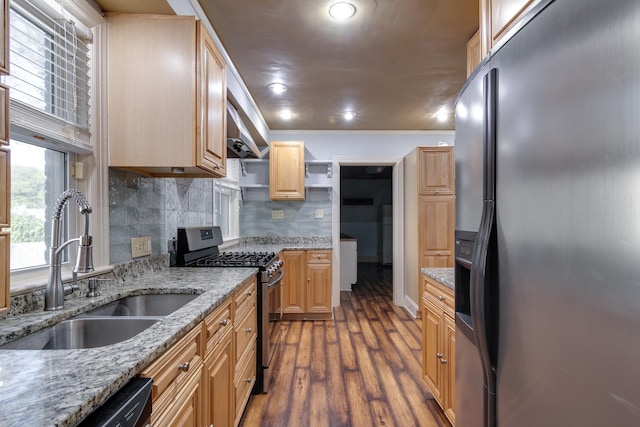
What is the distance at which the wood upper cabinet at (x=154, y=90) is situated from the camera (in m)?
1.57

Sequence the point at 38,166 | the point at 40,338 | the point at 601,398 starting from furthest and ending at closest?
1. the point at 38,166
2. the point at 40,338
3. the point at 601,398

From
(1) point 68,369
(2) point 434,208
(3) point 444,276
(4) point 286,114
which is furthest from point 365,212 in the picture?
(1) point 68,369

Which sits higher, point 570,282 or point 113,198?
point 113,198

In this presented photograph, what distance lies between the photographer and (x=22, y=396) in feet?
1.93

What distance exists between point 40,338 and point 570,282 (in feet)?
4.82

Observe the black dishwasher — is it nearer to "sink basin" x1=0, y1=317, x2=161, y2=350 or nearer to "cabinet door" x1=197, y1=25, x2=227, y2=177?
"sink basin" x1=0, y1=317, x2=161, y2=350

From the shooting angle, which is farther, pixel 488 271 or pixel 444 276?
pixel 444 276

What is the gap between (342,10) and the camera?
178 cm

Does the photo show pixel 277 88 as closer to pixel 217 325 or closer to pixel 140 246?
pixel 140 246

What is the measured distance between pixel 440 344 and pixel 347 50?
2011mm

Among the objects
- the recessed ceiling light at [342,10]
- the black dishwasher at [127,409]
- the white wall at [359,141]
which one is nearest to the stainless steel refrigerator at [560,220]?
the black dishwasher at [127,409]

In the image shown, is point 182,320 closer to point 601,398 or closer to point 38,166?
point 38,166

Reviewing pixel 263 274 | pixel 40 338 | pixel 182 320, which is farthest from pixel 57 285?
pixel 263 274

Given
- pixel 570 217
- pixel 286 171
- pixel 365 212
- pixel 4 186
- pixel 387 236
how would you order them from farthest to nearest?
1. pixel 365 212
2. pixel 387 236
3. pixel 286 171
4. pixel 4 186
5. pixel 570 217
